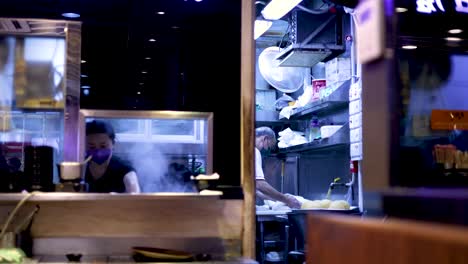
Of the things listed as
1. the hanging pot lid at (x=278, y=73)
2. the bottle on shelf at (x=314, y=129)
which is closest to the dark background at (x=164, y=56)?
the bottle on shelf at (x=314, y=129)

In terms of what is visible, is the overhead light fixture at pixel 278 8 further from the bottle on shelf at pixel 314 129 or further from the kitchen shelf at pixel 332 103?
the bottle on shelf at pixel 314 129

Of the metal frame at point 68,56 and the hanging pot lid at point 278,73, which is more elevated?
the hanging pot lid at point 278,73

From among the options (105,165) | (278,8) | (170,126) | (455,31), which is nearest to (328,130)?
(278,8)

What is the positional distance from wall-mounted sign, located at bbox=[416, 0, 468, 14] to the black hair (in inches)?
83.7

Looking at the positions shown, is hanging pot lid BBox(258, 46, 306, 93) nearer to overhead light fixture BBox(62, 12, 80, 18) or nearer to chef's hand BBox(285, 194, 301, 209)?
chef's hand BBox(285, 194, 301, 209)

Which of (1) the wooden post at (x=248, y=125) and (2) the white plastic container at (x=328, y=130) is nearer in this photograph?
(1) the wooden post at (x=248, y=125)

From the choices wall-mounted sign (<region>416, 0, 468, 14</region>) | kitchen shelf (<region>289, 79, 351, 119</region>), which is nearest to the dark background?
wall-mounted sign (<region>416, 0, 468, 14</region>)

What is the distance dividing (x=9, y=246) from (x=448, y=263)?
2678 mm

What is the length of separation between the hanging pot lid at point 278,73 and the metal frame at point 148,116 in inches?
162

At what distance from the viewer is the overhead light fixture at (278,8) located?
5430mm

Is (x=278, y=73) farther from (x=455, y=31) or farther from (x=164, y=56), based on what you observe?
(x=164, y=56)

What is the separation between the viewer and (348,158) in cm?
677

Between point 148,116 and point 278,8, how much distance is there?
2496 mm

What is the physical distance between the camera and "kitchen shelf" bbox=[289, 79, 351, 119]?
627 cm
